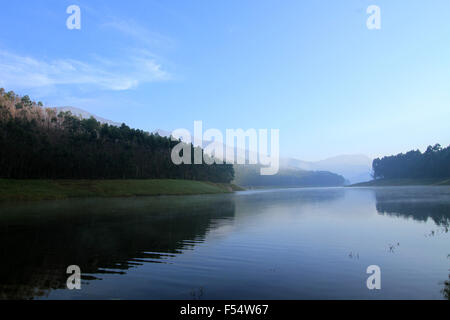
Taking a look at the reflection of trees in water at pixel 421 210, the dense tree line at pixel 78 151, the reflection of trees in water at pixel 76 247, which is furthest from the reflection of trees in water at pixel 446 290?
the dense tree line at pixel 78 151

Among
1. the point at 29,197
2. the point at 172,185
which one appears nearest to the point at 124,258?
the point at 29,197

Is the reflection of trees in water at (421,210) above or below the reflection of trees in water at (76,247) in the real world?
below

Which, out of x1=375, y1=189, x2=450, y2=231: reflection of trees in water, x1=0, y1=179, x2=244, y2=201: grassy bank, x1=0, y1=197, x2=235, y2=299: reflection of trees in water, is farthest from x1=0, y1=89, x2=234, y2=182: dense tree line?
x1=375, y1=189, x2=450, y2=231: reflection of trees in water

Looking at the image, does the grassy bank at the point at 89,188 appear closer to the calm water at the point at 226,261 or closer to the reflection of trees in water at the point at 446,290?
the calm water at the point at 226,261

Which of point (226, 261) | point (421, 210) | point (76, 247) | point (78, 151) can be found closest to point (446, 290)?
point (226, 261)

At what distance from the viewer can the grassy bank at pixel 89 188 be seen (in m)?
71.6

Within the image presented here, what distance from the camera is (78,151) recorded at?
110m

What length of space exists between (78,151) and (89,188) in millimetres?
26215

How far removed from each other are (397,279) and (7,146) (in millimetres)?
99377

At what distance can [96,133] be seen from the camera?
139125 millimetres

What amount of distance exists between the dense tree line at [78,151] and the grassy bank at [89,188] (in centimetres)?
843

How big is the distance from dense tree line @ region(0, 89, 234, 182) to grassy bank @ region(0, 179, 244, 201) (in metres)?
8.43

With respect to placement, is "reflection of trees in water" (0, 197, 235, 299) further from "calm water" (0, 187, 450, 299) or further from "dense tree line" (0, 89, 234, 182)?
"dense tree line" (0, 89, 234, 182)
